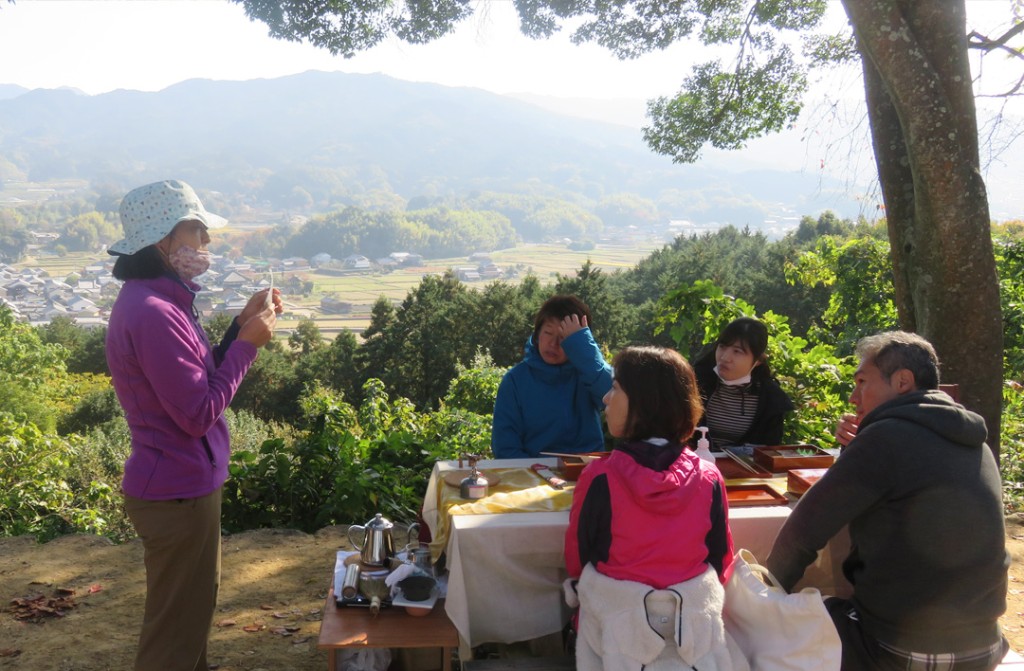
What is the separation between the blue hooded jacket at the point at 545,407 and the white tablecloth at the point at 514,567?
2.93 feet

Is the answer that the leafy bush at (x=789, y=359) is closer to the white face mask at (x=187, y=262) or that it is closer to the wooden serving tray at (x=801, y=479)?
the wooden serving tray at (x=801, y=479)

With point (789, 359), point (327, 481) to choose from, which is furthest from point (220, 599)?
point (789, 359)

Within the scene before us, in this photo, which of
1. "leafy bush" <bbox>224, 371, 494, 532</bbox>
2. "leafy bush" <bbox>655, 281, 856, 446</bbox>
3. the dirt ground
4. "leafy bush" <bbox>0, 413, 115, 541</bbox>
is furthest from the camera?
"leafy bush" <bbox>0, 413, 115, 541</bbox>

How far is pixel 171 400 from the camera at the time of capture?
2.07m

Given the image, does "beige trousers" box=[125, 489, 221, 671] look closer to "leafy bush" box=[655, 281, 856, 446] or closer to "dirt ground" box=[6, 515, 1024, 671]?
"dirt ground" box=[6, 515, 1024, 671]

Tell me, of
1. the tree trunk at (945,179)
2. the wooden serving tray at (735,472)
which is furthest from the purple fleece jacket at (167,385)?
the tree trunk at (945,179)

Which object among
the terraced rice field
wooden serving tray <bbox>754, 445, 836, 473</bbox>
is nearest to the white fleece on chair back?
wooden serving tray <bbox>754, 445, 836, 473</bbox>

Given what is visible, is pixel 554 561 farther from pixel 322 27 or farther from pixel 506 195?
pixel 506 195

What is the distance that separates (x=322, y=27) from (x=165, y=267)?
4138mm

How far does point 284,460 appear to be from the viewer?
466 cm

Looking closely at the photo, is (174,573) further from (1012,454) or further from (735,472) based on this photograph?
(1012,454)

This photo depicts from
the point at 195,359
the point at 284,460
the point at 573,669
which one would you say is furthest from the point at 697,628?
the point at 284,460

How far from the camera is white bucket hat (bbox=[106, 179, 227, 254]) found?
7.09 feet

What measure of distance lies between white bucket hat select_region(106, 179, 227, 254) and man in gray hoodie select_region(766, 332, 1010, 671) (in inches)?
72.8
